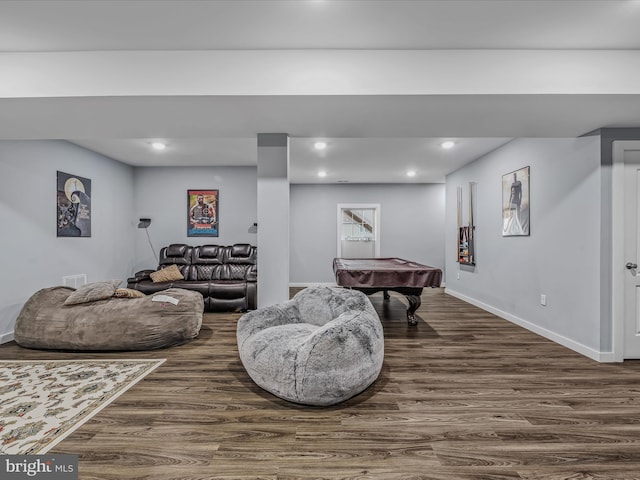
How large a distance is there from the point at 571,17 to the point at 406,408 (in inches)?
109

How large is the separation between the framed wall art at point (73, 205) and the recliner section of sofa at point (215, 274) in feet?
3.61

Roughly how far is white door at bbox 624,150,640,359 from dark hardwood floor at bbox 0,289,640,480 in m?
0.54

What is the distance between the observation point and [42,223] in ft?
13.5

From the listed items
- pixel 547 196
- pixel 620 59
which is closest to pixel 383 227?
pixel 547 196

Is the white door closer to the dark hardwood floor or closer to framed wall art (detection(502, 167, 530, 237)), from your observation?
the dark hardwood floor

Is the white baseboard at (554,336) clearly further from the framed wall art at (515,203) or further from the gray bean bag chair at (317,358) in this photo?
the gray bean bag chair at (317,358)

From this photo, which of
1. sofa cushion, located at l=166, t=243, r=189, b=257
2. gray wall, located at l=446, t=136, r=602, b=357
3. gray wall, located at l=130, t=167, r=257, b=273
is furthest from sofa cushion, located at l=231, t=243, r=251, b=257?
gray wall, located at l=446, t=136, r=602, b=357

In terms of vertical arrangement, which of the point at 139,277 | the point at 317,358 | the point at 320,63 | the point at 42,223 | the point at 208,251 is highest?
the point at 320,63

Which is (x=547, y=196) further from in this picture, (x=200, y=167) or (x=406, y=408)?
(x=200, y=167)

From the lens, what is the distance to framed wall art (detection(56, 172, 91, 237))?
14.4ft

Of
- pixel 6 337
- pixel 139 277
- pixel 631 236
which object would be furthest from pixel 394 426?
pixel 139 277

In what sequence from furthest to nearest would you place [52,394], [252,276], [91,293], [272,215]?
[252,276] → [91,293] → [272,215] → [52,394]

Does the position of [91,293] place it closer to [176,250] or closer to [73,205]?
[73,205]

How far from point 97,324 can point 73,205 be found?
2.27 meters
